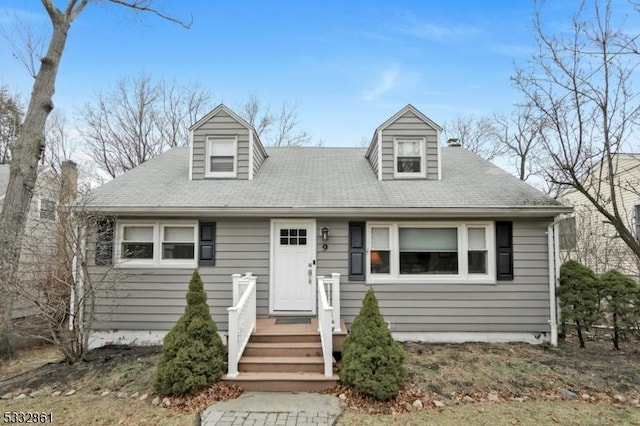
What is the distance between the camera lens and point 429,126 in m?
7.91

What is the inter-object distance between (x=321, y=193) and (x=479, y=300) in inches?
154

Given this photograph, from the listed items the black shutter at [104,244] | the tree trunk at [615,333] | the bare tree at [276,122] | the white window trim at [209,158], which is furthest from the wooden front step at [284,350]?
the bare tree at [276,122]

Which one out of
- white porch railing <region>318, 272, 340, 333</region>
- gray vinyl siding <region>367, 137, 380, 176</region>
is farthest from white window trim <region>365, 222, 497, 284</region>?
gray vinyl siding <region>367, 137, 380, 176</region>

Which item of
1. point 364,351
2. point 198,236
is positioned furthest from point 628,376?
point 198,236

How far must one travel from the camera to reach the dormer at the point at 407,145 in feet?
25.8

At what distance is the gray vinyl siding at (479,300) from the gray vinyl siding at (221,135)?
11.6ft

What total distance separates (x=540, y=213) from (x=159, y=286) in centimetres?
771

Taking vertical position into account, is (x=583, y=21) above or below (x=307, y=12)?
below

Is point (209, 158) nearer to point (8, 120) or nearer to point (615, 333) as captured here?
point (615, 333)

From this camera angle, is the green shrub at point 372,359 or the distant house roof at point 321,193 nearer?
the green shrub at point 372,359

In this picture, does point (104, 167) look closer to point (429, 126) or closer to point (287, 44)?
point (287, 44)

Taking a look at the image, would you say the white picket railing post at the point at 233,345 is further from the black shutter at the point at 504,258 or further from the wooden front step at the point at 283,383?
the black shutter at the point at 504,258

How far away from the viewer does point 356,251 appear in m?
6.68

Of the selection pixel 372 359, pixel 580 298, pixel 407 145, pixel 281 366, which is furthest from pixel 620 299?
pixel 281 366
